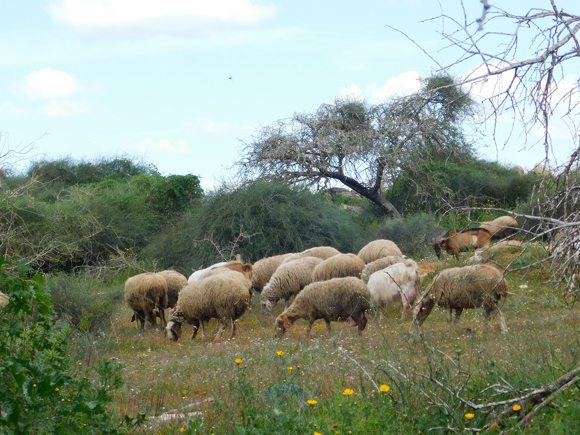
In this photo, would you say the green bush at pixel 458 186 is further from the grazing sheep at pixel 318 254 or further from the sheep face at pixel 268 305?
the sheep face at pixel 268 305

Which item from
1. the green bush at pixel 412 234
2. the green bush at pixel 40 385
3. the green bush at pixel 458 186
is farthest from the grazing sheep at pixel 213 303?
the green bush at pixel 458 186

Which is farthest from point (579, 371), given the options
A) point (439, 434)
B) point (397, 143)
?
point (397, 143)

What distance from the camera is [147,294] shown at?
43.0 feet

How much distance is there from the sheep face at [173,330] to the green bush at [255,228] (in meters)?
8.39

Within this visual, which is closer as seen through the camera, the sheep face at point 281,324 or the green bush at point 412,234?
the sheep face at point 281,324

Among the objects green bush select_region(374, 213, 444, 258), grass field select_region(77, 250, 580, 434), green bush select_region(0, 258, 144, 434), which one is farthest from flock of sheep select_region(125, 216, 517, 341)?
green bush select_region(374, 213, 444, 258)

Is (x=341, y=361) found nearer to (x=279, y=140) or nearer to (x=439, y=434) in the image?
(x=439, y=434)

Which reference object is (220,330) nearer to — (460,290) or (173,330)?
(173,330)

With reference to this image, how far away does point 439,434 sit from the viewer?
418 centimetres

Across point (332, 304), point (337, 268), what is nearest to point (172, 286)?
point (337, 268)

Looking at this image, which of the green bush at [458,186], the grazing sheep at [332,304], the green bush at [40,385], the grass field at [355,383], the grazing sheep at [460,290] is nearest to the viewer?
the green bush at [40,385]

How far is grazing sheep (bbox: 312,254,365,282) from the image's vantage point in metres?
13.4

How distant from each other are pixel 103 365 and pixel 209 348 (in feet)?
18.7

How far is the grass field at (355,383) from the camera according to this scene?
4266 millimetres
